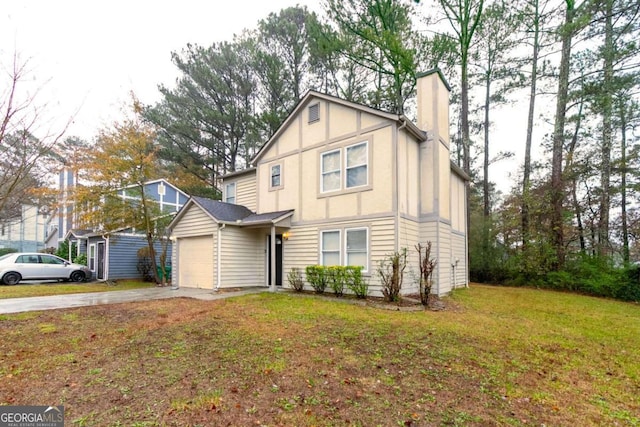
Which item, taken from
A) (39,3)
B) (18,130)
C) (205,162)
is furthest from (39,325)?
(205,162)

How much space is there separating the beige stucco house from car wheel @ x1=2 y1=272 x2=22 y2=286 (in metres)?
7.87

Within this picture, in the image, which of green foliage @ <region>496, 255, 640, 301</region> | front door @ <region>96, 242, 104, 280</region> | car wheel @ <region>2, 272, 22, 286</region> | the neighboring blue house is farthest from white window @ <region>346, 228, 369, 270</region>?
car wheel @ <region>2, 272, 22, 286</region>

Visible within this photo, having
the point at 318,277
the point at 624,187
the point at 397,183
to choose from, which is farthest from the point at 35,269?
the point at 624,187

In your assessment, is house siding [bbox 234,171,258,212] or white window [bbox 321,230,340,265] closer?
white window [bbox 321,230,340,265]

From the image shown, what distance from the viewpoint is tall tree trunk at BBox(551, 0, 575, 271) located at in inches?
559

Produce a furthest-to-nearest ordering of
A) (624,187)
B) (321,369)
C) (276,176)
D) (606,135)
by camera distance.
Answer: (606,135) < (624,187) < (276,176) < (321,369)

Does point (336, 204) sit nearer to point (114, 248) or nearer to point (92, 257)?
point (114, 248)

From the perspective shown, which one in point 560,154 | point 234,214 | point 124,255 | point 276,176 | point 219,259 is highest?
point 560,154

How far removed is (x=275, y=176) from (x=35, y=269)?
40.5 feet

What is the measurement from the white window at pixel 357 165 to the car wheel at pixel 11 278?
51.2 ft

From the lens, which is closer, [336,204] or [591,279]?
[336,204]

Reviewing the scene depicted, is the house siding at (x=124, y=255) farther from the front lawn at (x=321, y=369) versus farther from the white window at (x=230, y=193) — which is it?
the front lawn at (x=321, y=369)

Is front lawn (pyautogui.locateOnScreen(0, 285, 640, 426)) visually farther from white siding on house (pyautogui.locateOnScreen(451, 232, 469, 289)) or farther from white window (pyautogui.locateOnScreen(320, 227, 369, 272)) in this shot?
white siding on house (pyautogui.locateOnScreen(451, 232, 469, 289))

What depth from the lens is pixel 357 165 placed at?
1016 centimetres
